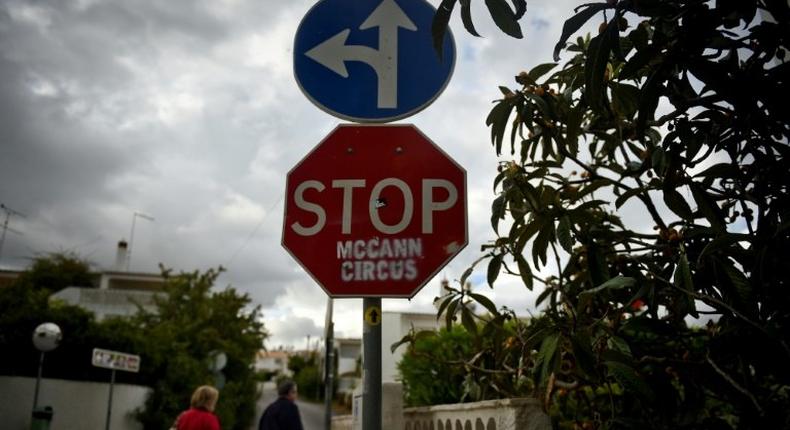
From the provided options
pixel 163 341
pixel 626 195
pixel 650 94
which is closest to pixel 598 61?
pixel 650 94

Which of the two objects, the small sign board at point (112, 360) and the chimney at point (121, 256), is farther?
the chimney at point (121, 256)

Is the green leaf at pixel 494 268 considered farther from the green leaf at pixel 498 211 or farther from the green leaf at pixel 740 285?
the green leaf at pixel 740 285

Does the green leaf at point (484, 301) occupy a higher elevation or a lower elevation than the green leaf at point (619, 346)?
higher

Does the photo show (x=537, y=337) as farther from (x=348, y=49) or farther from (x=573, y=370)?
(x=348, y=49)

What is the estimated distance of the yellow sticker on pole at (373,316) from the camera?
86.4 inches

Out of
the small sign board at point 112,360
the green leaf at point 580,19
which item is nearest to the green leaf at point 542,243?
the green leaf at point 580,19

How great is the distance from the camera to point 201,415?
249 inches

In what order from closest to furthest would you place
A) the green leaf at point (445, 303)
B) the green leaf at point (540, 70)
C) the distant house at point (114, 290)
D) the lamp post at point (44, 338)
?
the green leaf at point (540, 70), the green leaf at point (445, 303), the lamp post at point (44, 338), the distant house at point (114, 290)

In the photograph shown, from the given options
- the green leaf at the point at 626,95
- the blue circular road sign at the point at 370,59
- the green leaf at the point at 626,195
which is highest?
the blue circular road sign at the point at 370,59

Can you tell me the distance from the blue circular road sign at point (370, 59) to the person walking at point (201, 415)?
4.60m

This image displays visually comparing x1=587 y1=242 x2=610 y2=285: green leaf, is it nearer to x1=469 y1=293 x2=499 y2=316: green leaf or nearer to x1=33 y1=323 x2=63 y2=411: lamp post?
x1=469 y1=293 x2=499 y2=316: green leaf

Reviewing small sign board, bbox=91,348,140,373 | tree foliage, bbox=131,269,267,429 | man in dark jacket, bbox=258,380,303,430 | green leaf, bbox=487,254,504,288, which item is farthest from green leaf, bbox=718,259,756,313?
tree foliage, bbox=131,269,267,429

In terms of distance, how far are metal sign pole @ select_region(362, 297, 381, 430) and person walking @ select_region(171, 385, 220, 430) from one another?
14.9 feet

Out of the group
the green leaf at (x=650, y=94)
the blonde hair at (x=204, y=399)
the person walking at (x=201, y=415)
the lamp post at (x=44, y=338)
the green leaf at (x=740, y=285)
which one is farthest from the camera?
the lamp post at (x=44, y=338)
